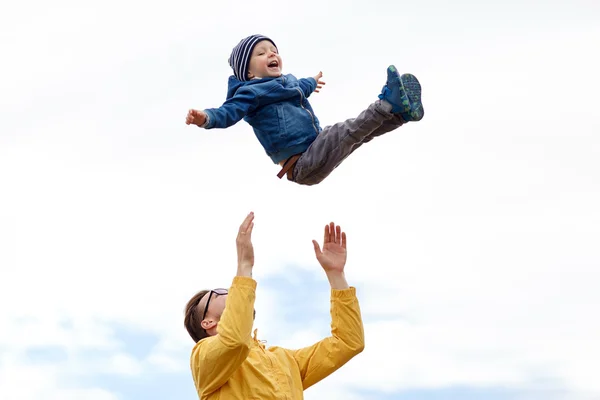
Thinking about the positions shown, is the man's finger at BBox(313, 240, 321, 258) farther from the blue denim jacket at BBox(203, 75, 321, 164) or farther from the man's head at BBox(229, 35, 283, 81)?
the man's head at BBox(229, 35, 283, 81)

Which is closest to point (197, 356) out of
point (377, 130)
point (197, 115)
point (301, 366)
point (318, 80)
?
point (301, 366)

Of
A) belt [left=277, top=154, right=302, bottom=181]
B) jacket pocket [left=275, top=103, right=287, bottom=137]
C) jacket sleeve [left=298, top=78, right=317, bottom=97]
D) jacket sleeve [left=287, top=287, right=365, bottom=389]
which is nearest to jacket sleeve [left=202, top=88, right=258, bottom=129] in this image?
jacket pocket [left=275, top=103, right=287, bottom=137]

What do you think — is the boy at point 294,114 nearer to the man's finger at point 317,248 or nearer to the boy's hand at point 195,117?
the boy's hand at point 195,117

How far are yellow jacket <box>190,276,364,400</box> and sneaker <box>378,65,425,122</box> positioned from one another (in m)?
1.50

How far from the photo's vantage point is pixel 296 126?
7.59 meters

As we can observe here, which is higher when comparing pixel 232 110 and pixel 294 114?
pixel 294 114

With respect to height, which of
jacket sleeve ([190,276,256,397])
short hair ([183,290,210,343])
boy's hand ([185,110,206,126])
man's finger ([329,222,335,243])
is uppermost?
boy's hand ([185,110,206,126])

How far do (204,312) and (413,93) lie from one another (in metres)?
2.42

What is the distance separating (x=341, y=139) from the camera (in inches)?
291

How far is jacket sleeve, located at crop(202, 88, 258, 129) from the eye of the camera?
271 inches

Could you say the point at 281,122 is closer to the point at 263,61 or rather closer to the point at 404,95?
the point at 263,61

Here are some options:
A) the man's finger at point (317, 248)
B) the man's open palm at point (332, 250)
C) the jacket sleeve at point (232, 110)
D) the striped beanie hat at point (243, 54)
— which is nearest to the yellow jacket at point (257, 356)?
the man's open palm at point (332, 250)

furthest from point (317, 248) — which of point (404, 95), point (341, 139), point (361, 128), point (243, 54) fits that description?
point (243, 54)

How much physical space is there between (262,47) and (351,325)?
98.2 inches
